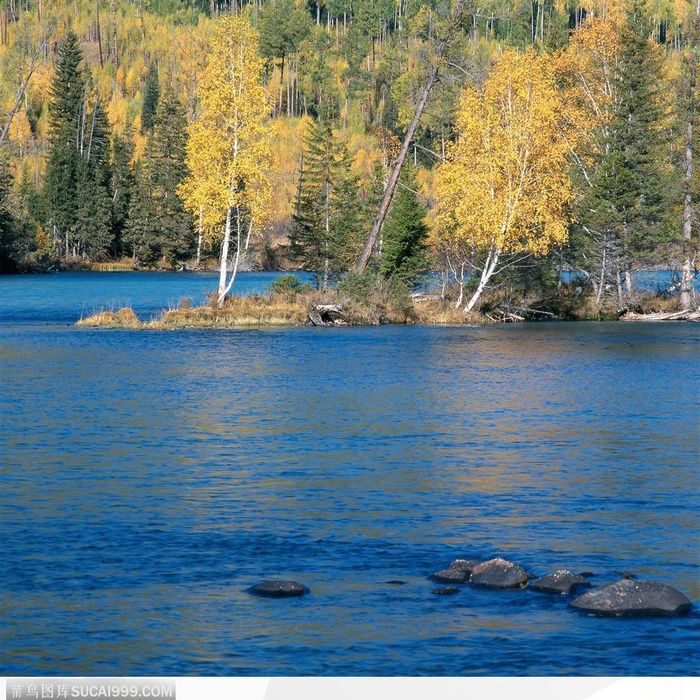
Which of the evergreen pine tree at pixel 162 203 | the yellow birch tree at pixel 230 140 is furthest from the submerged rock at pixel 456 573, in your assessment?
the evergreen pine tree at pixel 162 203

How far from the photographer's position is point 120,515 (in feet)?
58.2

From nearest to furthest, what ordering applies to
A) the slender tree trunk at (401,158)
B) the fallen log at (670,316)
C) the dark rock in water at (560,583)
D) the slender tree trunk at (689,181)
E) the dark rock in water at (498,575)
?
the dark rock in water at (560,583) → the dark rock in water at (498,575) → the slender tree trunk at (401,158) → the fallen log at (670,316) → the slender tree trunk at (689,181)

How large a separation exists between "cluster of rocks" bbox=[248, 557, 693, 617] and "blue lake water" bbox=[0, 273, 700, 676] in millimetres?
182

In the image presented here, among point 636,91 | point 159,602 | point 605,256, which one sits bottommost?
point 159,602

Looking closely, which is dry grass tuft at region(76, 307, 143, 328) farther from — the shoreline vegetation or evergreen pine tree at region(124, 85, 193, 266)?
evergreen pine tree at region(124, 85, 193, 266)

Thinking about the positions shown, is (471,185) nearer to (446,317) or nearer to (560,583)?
(446,317)

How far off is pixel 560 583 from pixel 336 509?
4871 millimetres

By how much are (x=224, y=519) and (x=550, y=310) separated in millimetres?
41121

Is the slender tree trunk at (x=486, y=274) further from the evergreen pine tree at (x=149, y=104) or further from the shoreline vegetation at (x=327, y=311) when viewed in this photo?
the evergreen pine tree at (x=149, y=104)

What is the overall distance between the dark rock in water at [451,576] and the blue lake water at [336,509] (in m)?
0.19

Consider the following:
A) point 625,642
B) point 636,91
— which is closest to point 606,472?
point 625,642

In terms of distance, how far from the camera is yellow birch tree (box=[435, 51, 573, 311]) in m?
52.2

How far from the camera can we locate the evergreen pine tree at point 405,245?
54.2 meters

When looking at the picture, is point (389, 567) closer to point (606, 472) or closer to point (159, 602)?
point (159, 602)
